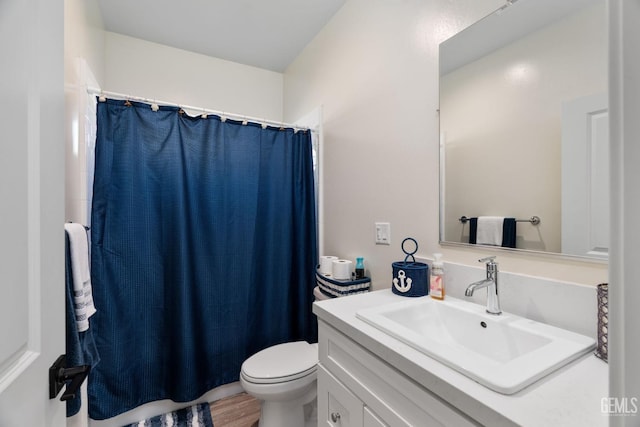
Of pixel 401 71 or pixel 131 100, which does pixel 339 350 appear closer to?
pixel 401 71

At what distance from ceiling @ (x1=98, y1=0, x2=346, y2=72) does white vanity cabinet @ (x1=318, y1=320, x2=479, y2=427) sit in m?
1.93

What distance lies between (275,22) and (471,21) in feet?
4.57

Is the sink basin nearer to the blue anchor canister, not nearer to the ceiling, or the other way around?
the blue anchor canister

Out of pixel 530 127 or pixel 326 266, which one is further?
pixel 326 266

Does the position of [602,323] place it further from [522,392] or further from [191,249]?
[191,249]

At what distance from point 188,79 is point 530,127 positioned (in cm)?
239

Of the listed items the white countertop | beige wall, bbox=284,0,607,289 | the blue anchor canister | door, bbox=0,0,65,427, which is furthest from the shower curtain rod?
the white countertop

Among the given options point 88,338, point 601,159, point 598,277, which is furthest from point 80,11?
point 598,277

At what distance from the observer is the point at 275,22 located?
1958 mm

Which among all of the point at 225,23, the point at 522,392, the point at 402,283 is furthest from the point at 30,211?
the point at 225,23

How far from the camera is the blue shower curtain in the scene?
1.53 meters

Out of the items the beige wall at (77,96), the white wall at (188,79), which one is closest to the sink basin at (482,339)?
the beige wall at (77,96)

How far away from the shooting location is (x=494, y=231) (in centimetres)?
104

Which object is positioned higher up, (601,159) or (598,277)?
(601,159)
